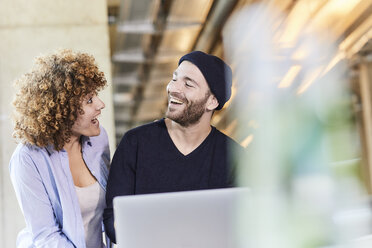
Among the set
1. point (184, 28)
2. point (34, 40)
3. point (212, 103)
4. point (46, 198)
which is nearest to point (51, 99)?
point (46, 198)

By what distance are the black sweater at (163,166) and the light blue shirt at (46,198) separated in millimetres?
174

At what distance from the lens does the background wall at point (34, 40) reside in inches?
126

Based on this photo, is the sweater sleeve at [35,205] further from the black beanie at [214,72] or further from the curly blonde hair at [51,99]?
the black beanie at [214,72]

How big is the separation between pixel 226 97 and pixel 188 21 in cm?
301

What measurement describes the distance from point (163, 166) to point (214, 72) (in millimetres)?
413

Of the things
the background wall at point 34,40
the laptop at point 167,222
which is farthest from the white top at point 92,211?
the background wall at point 34,40

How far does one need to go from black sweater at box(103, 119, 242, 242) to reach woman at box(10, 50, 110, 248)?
133 millimetres

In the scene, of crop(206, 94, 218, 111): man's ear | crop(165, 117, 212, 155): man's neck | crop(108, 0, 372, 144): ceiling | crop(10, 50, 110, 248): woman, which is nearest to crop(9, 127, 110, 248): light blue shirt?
crop(10, 50, 110, 248): woman

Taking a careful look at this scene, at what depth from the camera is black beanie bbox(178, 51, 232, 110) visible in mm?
1948

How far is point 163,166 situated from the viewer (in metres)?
1.94

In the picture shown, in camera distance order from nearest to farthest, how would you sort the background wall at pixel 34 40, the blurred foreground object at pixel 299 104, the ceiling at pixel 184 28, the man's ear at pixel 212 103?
the man's ear at pixel 212 103 → the blurred foreground object at pixel 299 104 → the background wall at pixel 34 40 → the ceiling at pixel 184 28

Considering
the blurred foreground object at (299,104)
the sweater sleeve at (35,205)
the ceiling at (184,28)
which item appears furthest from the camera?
the ceiling at (184,28)

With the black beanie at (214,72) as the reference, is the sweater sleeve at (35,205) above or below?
below

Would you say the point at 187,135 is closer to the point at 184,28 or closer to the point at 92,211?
the point at 92,211
